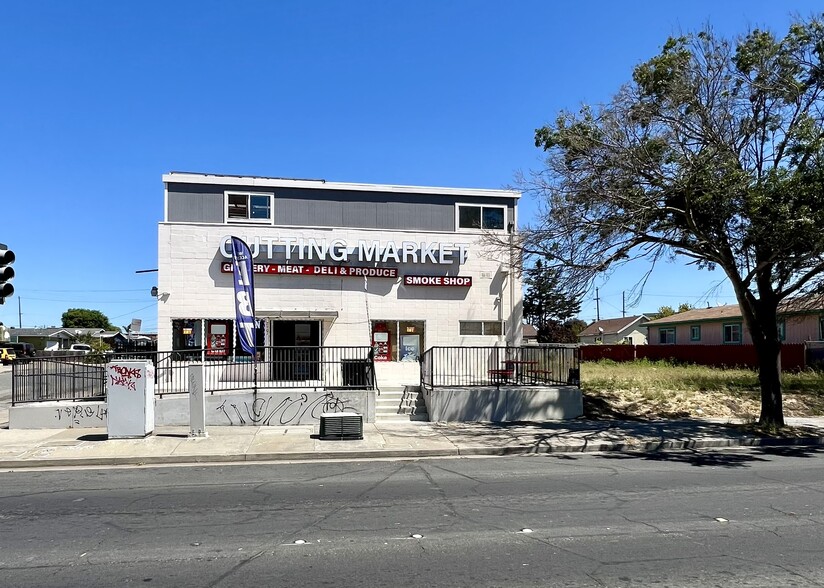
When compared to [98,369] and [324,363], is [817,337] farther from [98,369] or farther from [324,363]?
[98,369]

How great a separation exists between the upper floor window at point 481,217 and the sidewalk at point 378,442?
9.65m

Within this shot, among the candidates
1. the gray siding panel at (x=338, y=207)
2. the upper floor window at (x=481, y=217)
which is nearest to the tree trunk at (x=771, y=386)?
the upper floor window at (x=481, y=217)

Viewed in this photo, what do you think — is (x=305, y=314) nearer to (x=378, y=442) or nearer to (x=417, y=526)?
(x=378, y=442)

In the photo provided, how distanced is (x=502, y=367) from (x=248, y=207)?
419 inches

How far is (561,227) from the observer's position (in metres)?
13.9

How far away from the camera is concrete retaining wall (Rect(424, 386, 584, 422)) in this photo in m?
14.9

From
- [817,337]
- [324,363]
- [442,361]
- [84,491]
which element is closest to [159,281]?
[324,363]

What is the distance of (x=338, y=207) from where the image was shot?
21.5 metres

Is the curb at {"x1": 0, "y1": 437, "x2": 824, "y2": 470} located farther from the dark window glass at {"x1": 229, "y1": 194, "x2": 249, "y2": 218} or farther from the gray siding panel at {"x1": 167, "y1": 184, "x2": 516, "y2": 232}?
the dark window glass at {"x1": 229, "y1": 194, "x2": 249, "y2": 218}

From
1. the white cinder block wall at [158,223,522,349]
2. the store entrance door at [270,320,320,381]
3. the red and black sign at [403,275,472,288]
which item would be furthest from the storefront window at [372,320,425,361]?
the store entrance door at [270,320,320,381]

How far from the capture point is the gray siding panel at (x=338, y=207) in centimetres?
2066

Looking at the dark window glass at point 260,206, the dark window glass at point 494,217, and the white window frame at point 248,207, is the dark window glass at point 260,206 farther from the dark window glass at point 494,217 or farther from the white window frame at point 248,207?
the dark window glass at point 494,217

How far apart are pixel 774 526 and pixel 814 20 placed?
1071 cm

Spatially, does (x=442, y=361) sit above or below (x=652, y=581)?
above
